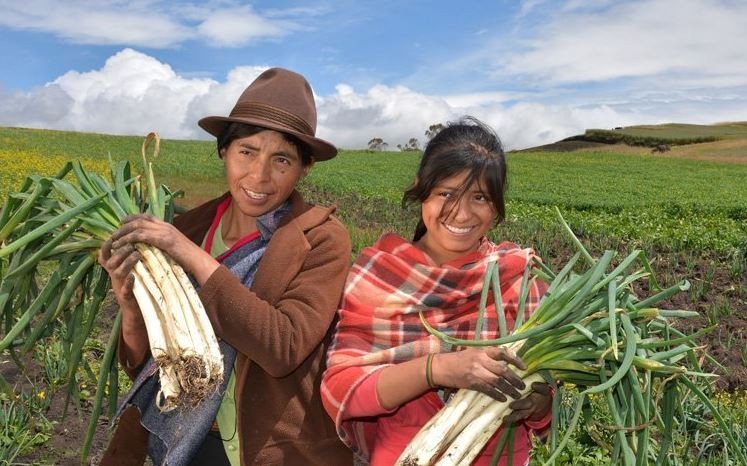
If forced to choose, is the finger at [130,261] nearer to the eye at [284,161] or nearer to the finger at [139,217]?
the finger at [139,217]

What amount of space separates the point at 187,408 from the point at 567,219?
40.3 feet

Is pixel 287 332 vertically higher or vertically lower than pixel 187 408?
higher

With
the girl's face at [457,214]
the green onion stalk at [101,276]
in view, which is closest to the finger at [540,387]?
the girl's face at [457,214]

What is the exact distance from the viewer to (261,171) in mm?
1872

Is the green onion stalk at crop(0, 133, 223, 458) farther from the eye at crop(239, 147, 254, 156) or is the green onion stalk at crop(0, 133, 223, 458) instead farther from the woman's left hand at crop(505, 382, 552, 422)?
the woman's left hand at crop(505, 382, 552, 422)

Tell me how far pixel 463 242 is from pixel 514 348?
348 mm

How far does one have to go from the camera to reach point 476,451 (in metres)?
1.56

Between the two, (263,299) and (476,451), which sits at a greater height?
(263,299)

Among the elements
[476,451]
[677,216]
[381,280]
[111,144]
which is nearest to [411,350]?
[381,280]

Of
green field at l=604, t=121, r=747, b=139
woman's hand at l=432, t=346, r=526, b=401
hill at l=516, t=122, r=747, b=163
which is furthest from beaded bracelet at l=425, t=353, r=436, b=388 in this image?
green field at l=604, t=121, r=747, b=139

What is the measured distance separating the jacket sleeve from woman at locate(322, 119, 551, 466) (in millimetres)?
79

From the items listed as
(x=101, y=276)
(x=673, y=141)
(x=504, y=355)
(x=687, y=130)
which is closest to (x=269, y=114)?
(x=101, y=276)

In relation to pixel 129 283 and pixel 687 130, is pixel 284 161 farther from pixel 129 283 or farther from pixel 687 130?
pixel 687 130

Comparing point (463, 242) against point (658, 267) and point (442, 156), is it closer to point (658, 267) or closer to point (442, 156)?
point (442, 156)
